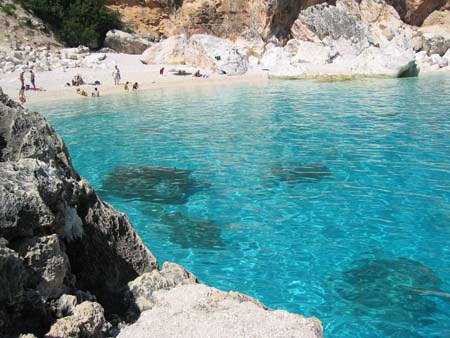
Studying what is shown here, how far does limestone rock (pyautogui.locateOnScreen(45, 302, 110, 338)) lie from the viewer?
2.77 metres

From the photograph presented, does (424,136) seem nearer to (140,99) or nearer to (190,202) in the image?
(190,202)

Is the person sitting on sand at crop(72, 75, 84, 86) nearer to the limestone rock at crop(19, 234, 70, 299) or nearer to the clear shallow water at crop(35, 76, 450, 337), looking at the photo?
the clear shallow water at crop(35, 76, 450, 337)

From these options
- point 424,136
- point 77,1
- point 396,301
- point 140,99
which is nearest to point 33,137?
point 396,301

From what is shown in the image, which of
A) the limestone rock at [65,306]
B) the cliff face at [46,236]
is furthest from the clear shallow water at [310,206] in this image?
the limestone rock at [65,306]

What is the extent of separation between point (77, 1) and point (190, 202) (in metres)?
38.3

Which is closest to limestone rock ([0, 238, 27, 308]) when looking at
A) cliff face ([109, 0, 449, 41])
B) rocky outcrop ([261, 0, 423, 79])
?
→ rocky outcrop ([261, 0, 423, 79])

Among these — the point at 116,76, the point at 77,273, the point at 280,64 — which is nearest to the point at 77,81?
the point at 116,76

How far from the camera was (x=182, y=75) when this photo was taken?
36844 mm

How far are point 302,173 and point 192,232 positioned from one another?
153 inches

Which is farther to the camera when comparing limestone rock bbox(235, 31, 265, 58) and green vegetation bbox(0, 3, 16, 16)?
limestone rock bbox(235, 31, 265, 58)

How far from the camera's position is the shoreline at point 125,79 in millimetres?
28984

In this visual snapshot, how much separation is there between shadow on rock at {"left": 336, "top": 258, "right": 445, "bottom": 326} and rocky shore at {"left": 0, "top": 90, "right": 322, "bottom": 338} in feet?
7.50

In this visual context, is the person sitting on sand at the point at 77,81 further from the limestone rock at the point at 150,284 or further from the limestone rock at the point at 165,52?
the limestone rock at the point at 150,284

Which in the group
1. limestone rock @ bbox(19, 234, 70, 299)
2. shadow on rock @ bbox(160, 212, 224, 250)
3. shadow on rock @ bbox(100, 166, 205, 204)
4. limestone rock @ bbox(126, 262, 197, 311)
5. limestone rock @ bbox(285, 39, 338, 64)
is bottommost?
shadow on rock @ bbox(160, 212, 224, 250)
